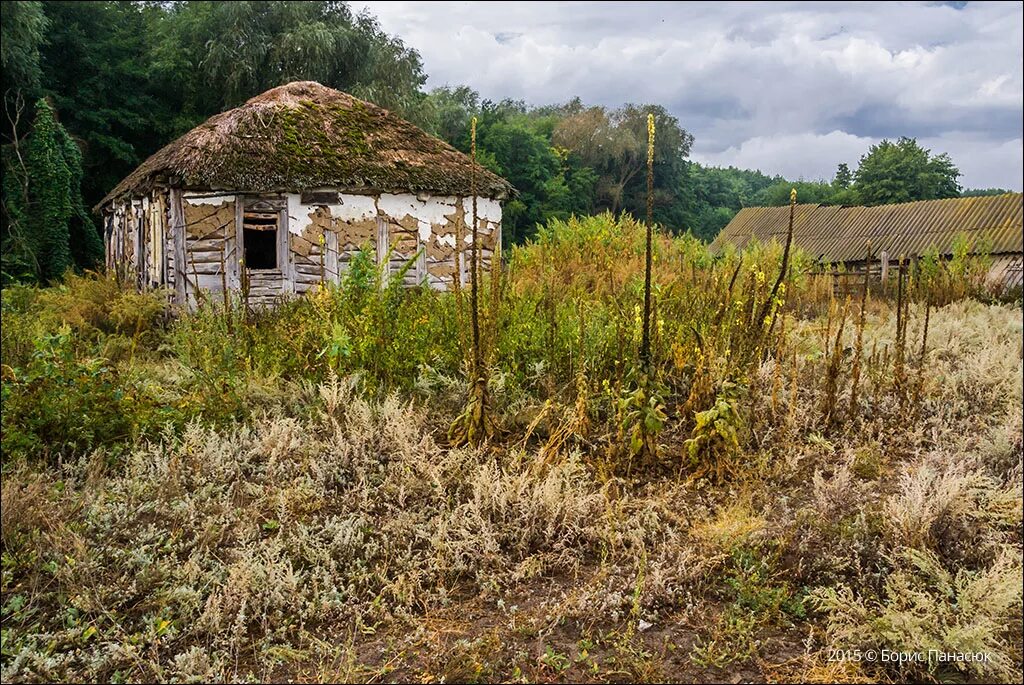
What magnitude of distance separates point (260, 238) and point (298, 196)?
352cm

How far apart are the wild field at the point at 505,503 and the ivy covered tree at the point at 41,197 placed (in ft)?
44.3

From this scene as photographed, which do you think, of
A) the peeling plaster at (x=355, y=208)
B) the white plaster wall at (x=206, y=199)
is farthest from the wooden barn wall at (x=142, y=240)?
the peeling plaster at (x=355, y=208)

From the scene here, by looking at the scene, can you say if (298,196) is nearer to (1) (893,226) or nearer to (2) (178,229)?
(2) (178,229)

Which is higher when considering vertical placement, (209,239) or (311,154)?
(311,154)

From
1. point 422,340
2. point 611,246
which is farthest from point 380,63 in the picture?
point 422,340

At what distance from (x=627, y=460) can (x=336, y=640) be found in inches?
83.4

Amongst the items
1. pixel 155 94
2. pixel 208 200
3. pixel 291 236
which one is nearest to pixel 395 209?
pixel 291 236

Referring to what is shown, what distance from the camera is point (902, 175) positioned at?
22.8 m

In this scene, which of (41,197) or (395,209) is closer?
(395,209)

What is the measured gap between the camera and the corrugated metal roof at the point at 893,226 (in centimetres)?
1534

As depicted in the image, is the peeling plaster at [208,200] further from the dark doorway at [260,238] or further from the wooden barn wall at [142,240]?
the wooden barn wall at [142,240]

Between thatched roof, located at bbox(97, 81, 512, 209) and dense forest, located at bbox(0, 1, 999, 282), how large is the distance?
183 cm

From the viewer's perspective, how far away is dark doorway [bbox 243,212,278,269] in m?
11.5

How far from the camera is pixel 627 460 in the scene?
434 centimetres
